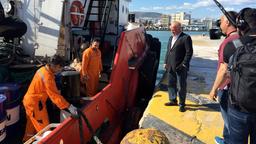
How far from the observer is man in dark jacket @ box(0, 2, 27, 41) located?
5371 mm

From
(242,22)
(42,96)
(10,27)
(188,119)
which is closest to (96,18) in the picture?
(10,27)

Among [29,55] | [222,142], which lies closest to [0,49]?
[29,55]

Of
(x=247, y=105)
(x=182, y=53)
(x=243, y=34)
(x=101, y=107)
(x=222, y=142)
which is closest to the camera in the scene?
(x=247, y=105)

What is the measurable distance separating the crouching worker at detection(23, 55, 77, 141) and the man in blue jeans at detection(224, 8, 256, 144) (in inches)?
77.5

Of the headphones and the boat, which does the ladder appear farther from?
the headphones

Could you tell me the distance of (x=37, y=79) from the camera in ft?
13.8

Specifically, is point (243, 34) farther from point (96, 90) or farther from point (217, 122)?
point (96, 90)

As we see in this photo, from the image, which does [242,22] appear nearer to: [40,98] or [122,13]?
[40,98]

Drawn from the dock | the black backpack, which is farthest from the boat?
the black backpack

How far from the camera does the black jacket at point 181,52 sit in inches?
219

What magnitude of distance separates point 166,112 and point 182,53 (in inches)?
45.1

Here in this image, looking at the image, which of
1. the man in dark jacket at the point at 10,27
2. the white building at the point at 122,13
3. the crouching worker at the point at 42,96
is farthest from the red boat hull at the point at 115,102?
the white building at the point at 122,13

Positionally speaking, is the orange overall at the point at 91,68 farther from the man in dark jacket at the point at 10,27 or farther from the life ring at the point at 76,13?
the life ring at the point at 76,13

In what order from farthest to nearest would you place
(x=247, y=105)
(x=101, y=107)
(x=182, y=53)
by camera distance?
(x=182, y=53)
(x=101, y=107)
(x=247, y=105)
